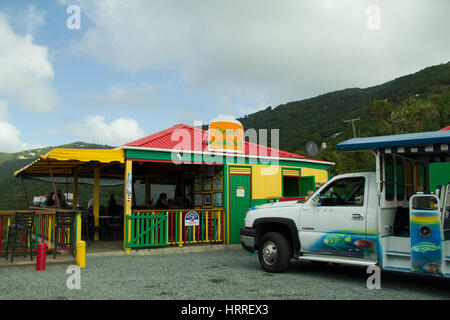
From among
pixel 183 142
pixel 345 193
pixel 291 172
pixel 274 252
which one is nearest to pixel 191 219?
pixel 183 142

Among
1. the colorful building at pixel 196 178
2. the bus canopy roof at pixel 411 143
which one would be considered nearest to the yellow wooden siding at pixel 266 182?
the colorful building at pixel 196 178

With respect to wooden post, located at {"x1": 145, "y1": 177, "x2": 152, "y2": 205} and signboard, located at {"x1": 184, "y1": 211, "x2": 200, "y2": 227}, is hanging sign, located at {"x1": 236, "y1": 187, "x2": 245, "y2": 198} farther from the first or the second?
wooden post, located at {"x1": 145, "y1": 177, "x2": 152, "y2": 205}

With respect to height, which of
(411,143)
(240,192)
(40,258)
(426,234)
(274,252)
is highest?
(411,143)

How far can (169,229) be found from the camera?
12.3 m

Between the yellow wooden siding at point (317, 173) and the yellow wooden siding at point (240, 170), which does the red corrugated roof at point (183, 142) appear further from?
the yellow wooden siding at point (317, 173)

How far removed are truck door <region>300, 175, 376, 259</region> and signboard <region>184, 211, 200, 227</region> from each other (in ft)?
15.1

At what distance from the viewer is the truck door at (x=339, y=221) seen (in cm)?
704

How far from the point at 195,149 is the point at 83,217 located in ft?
13.5

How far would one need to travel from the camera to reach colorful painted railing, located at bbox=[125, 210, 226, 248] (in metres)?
10.9

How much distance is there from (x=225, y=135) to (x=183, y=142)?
1.36m

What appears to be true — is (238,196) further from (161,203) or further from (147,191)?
(147,191)

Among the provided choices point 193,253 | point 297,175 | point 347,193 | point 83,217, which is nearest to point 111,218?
point 83,217
